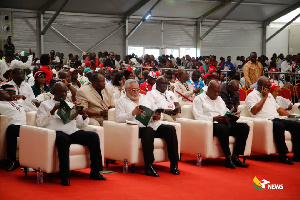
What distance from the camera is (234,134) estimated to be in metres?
7.48

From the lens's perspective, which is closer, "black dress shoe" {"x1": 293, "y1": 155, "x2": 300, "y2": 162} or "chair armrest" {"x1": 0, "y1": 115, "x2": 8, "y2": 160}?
"chair armrest" {"x1": 0, "y1": 115, "x2": 8, "y2": 160}

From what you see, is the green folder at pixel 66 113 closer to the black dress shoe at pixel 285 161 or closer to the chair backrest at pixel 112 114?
the chair backrest at pixel 112 114

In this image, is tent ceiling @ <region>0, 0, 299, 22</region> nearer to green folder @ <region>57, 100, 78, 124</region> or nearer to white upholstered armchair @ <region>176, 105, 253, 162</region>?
white upholstered armchair @ <region>176, 105, 253, 162</region>

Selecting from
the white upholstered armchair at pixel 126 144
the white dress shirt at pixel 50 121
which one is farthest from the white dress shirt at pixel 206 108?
the white dress shirt at pixel 50 121

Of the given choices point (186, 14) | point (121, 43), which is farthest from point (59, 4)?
point (186, 14)

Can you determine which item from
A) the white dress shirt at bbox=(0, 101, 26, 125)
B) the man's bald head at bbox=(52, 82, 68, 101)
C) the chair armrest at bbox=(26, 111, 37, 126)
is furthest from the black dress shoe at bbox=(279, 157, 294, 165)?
the white dress shirt at bbox=(0, 101, 26, 125)

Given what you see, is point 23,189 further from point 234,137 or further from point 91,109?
point 234,137

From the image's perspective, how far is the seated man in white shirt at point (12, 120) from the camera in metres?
6.61

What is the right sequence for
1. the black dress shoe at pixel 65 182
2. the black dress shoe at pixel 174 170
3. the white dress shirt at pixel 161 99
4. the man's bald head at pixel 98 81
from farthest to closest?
the white dress shirt at pixel 161 99, the man's bald head at pixel 98 81, the black dress shoe at pixel 174 170, the black dress shoe at pixel 65 182

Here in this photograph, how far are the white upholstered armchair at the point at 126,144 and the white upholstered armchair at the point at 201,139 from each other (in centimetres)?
46

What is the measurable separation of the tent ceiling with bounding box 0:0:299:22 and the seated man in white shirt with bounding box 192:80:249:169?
Result: 43.9 ft

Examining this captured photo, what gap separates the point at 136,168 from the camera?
698 centimetres

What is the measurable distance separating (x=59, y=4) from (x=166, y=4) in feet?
15.7

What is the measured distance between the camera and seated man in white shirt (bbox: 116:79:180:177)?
21.2 ft
